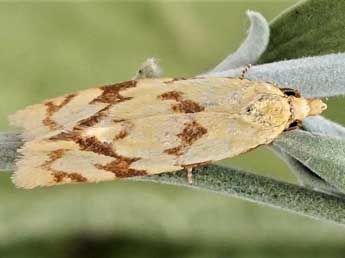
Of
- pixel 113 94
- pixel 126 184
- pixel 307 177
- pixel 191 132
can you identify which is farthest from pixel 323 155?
pixel 126 184

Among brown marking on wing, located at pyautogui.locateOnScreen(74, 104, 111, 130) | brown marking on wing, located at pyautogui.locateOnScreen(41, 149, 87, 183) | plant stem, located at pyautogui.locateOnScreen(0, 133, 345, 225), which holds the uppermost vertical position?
brown marking on wing, located at pyautogui.locateOnScreen(74, 104, 111, 130)

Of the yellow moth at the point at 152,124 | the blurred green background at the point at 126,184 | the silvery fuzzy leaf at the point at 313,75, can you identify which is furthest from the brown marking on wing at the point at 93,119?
the blurred green background at the point at 126,184

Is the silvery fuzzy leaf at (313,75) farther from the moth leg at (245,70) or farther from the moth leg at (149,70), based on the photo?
the moth leg at (149,70)

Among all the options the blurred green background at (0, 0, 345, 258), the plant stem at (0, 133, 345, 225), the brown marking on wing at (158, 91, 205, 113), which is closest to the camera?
the plant stem at (0, 133, 345, 225)

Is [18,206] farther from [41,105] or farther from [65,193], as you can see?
[41,105]

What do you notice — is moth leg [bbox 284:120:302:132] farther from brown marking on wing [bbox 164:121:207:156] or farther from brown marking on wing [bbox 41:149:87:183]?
brown marking on wing [bbox 41:149:87:183]

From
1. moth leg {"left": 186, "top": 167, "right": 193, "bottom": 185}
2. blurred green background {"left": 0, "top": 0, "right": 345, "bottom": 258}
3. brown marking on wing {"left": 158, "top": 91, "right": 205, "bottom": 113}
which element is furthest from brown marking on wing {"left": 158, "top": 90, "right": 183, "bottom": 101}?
blurred green background {"left": 0, "top": 0, "right": 345, "bottom": 258}
